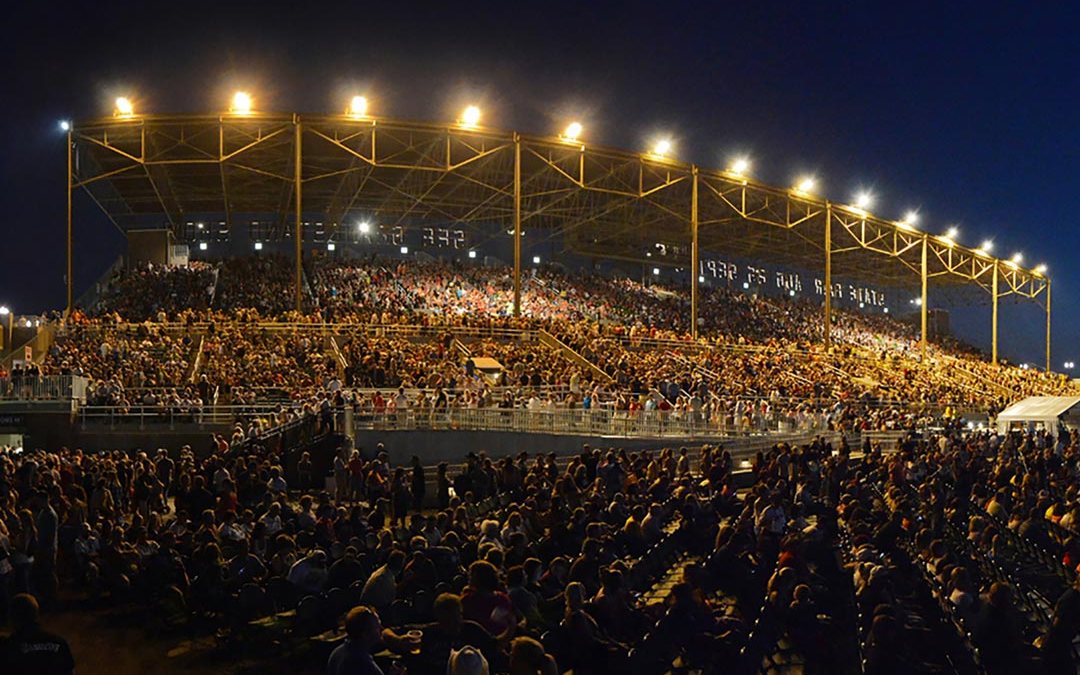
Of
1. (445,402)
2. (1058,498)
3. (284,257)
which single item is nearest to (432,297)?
(284,257)

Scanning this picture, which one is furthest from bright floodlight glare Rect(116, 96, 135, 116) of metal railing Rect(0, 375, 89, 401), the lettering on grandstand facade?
the lettering on grandstand facade

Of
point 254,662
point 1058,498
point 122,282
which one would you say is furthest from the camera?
point 122,282

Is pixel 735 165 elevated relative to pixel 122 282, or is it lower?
elevated

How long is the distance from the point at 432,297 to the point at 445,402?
80.1ft

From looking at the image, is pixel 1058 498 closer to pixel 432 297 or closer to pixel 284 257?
pixel 432 297

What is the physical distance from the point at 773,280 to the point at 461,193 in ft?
99.7

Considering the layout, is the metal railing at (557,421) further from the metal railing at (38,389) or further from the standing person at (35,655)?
the standing person at (35,655)

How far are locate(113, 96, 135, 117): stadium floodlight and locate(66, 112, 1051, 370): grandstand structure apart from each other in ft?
0.74

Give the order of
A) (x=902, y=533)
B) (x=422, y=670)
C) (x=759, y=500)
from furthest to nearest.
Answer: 1. (x=759, y=500)
2. (x=902, y=533)
3. (x=422, y=670)

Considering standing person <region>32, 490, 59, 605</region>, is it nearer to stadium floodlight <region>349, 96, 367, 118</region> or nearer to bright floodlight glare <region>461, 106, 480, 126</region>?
stadium floodlight <region>349, 96, 367, 118</region>

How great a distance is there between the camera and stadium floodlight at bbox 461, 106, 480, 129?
3791 centimetres

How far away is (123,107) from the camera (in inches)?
1391

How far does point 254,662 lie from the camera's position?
8477mm

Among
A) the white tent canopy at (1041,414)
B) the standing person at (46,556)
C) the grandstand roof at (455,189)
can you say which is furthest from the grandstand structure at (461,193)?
the standing person at (46,556)
